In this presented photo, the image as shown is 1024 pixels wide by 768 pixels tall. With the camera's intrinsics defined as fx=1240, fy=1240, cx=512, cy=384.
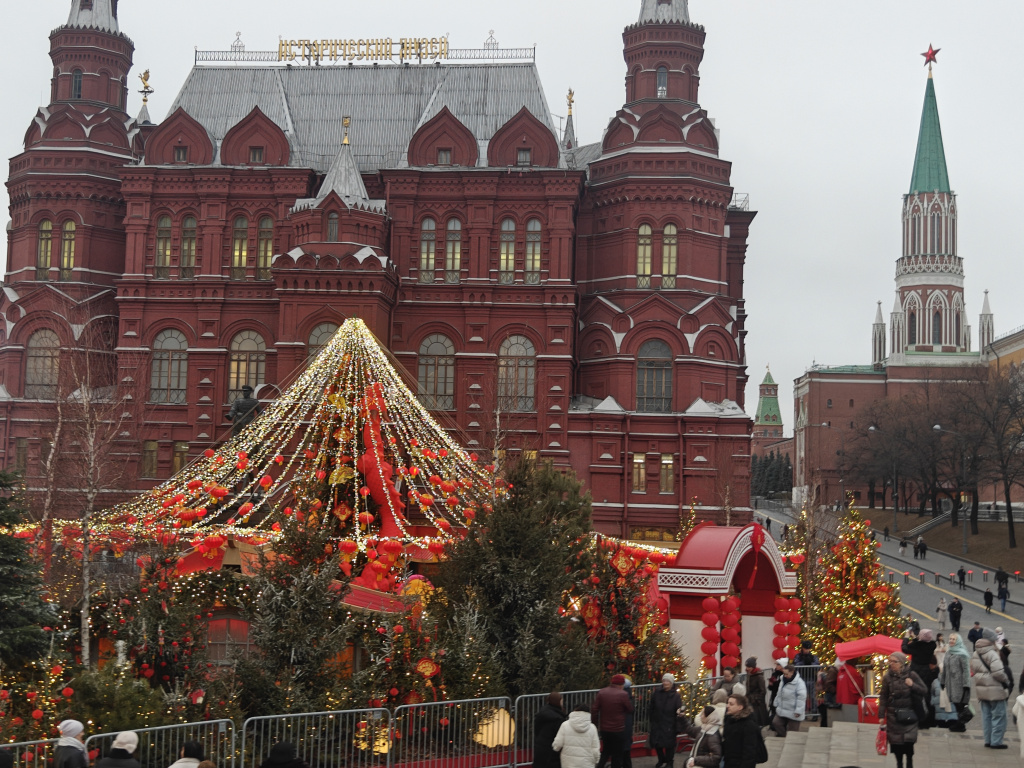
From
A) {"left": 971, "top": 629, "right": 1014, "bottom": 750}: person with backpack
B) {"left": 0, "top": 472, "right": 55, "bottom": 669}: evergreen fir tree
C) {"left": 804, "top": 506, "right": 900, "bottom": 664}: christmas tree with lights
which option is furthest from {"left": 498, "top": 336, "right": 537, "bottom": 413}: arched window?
{"left": 971, "top": 629, "right": 1014, "bottom": 750}: person with backpack

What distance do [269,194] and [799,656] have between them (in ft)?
120

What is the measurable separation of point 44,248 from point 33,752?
1754 inches

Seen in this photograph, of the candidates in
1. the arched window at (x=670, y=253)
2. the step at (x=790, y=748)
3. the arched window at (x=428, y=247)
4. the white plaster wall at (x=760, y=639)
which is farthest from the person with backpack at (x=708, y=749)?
the arched window at (x=428, y=247)

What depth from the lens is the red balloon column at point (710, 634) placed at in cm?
2281

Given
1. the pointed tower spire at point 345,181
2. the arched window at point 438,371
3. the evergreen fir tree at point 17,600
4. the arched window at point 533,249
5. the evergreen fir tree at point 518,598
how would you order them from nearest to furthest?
1. the evergreen fir tree at point 17,600
2. the evergreen fir tree at point 518,598
3. the pointed tower spire at point 345,181
4. the arched window at point 438,371
5. the arched window at point 533,249

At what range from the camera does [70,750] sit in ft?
43.1

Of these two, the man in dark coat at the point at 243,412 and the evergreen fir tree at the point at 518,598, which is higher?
the man in dark coat at the point at 243,412

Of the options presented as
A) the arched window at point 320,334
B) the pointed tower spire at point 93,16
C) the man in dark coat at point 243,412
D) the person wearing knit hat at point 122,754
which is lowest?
the person wearing knit hat at point 122,754

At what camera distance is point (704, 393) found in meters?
52.0

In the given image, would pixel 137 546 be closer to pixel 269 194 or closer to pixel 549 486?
pixel 549 486

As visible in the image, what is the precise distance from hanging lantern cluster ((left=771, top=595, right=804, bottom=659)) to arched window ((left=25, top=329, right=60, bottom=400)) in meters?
A: 36.4

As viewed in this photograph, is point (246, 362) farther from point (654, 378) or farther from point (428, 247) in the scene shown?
point (654, 378)

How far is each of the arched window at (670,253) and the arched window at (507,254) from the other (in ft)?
21.0

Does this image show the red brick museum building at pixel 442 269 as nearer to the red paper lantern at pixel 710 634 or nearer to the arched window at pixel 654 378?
the arched window at pixel 654 378
